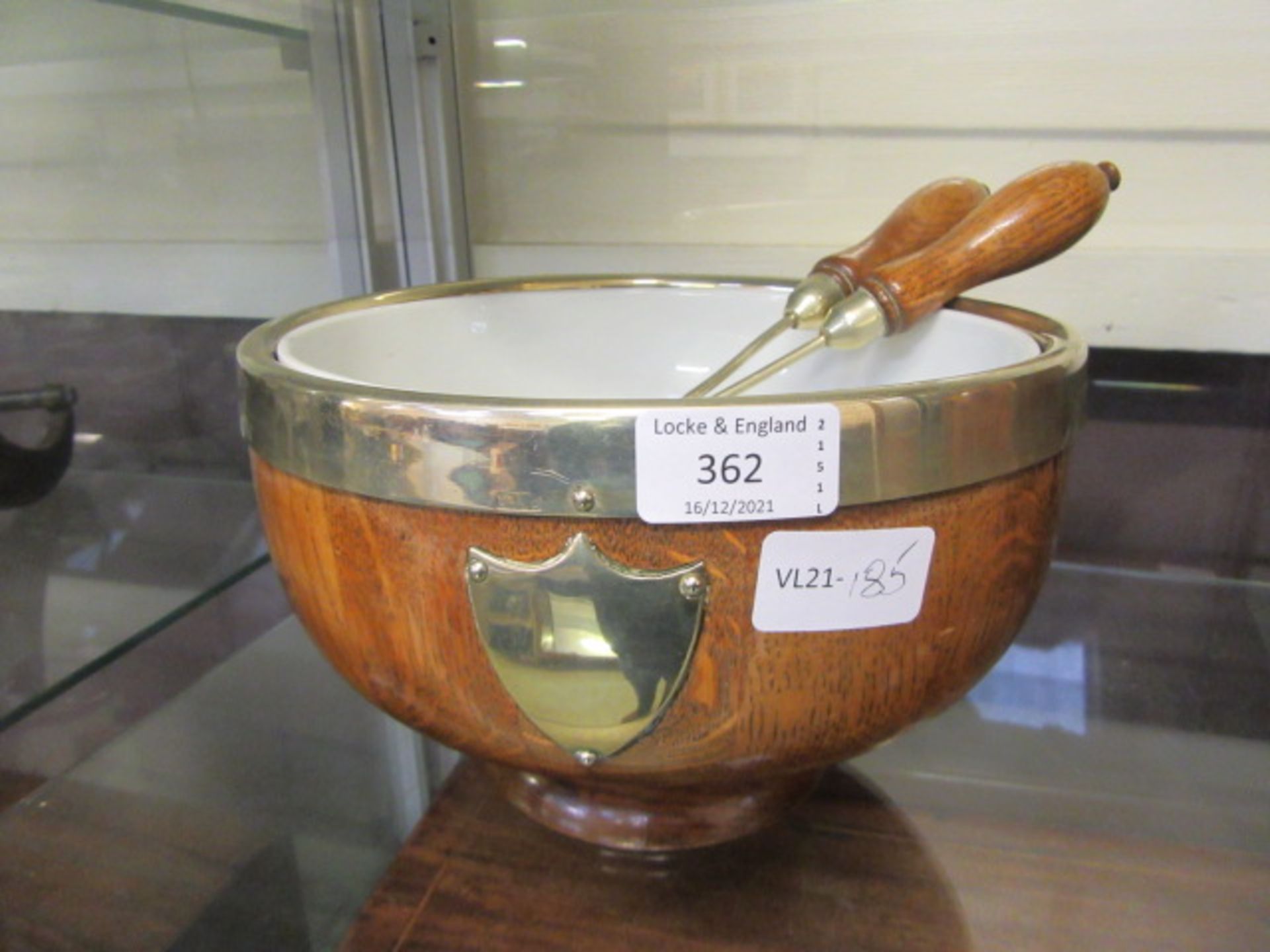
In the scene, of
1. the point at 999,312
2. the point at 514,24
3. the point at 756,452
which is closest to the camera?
the point at 756,452

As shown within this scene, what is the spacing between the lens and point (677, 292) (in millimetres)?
481

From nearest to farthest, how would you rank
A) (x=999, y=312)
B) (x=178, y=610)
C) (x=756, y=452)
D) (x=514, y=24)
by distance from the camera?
(x=756, y=452)
(x=999, y=312)
(x=178, y=610)
(x=514, y=24)

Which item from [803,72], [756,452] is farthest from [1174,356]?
[756,452]

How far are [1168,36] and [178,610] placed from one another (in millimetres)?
633

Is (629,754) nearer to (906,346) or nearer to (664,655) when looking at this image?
(664,655)

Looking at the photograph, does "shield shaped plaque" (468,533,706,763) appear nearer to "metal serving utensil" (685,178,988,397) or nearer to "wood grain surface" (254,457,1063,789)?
"wood grain surface" (254,457,1063,789)

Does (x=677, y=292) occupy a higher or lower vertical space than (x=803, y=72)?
lower

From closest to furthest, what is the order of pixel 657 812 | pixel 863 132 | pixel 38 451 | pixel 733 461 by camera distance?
pixel 733 461 → pixel 657 812 → pixel 38 451 → pixel 863 132

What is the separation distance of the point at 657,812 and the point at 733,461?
6.8 inches

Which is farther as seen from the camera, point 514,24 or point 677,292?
point 514,24

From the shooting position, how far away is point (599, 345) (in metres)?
0.49

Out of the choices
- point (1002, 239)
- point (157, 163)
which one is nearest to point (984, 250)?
point (1002, 239)

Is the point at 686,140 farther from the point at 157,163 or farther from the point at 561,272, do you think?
the point at 157,163

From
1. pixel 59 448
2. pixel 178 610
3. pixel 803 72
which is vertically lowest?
pixel 178 610
